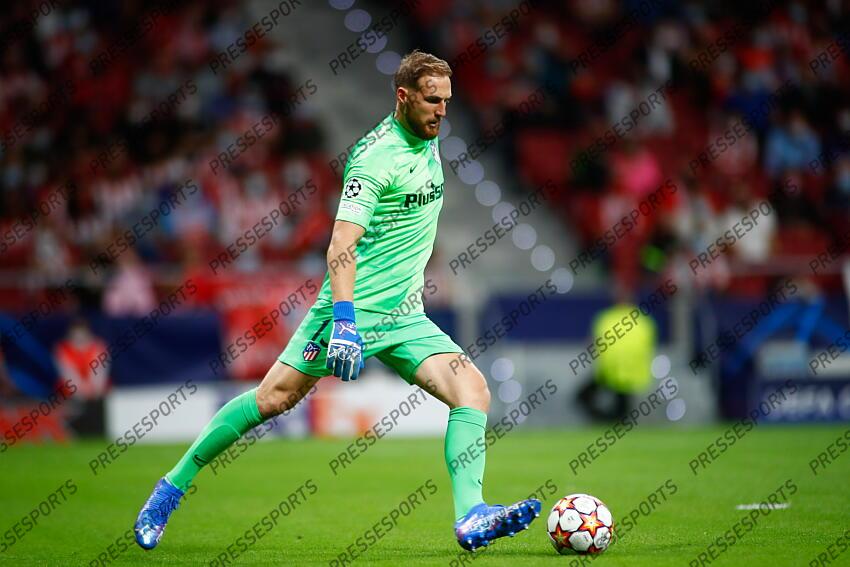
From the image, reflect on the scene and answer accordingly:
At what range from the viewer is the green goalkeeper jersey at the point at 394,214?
285 inches

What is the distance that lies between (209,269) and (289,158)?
2.98m

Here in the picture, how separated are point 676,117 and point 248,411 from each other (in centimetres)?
1671

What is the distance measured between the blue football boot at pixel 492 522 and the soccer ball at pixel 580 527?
1.10ft

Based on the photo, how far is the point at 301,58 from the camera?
80.2 ft

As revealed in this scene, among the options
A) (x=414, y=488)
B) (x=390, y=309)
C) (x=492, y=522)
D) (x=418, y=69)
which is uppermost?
(x=418, y=69)

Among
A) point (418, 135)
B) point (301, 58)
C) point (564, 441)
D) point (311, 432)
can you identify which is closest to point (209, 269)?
point (311, 432)

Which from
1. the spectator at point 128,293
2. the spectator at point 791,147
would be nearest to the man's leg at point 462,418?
the spectator at point 128,293

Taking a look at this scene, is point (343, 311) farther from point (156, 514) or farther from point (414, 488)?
point (414, 488)

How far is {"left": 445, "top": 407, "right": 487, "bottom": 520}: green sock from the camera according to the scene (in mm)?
7051

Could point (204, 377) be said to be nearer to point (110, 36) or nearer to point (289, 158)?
point (289, 158)

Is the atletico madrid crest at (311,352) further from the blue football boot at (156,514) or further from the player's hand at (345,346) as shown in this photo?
the blue football boot at (156,514)

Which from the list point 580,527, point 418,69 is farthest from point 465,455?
point 418,69

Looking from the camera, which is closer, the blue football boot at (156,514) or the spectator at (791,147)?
the blue football boot at (156,514)

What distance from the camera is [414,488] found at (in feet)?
37.3
